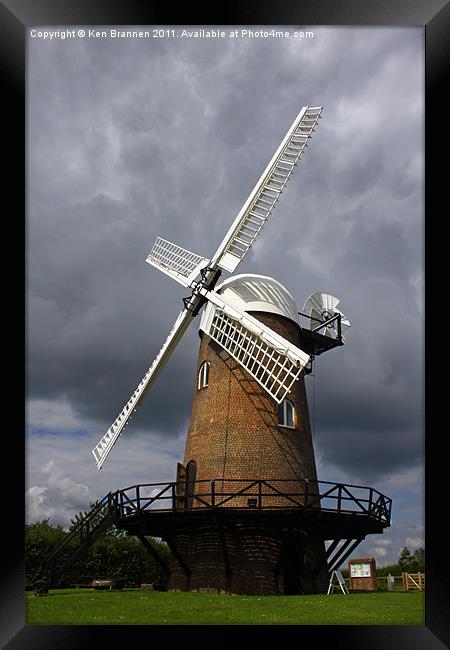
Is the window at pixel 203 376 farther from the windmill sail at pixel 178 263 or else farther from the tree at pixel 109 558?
the tree at pixel 109 558

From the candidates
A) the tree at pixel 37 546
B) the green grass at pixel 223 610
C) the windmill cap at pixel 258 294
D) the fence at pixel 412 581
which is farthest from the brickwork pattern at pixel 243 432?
the tree at pixel 37 546

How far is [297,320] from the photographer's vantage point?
19516mm

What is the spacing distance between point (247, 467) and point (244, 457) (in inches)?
10.0

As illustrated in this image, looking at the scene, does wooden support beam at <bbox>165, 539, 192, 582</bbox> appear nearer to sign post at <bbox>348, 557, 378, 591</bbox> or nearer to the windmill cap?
sign post at <bbox>348, 557, 378, 591</bbox>

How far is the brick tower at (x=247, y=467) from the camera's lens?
1609cm

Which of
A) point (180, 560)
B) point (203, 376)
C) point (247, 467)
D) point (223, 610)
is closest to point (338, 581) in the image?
point (180, 560)

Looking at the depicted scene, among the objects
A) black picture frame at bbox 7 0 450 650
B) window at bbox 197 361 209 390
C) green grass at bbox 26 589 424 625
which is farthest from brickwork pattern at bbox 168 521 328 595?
black picture frame at bbox 7 0 450 650

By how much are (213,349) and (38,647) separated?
1018cm

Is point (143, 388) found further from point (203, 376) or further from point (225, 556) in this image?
point (225, 556)

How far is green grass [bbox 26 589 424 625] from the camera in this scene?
37.3 ft

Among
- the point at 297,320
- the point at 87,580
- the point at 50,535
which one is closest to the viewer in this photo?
the point at 297,320

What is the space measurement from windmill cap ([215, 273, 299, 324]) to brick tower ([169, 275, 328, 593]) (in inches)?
1.1
